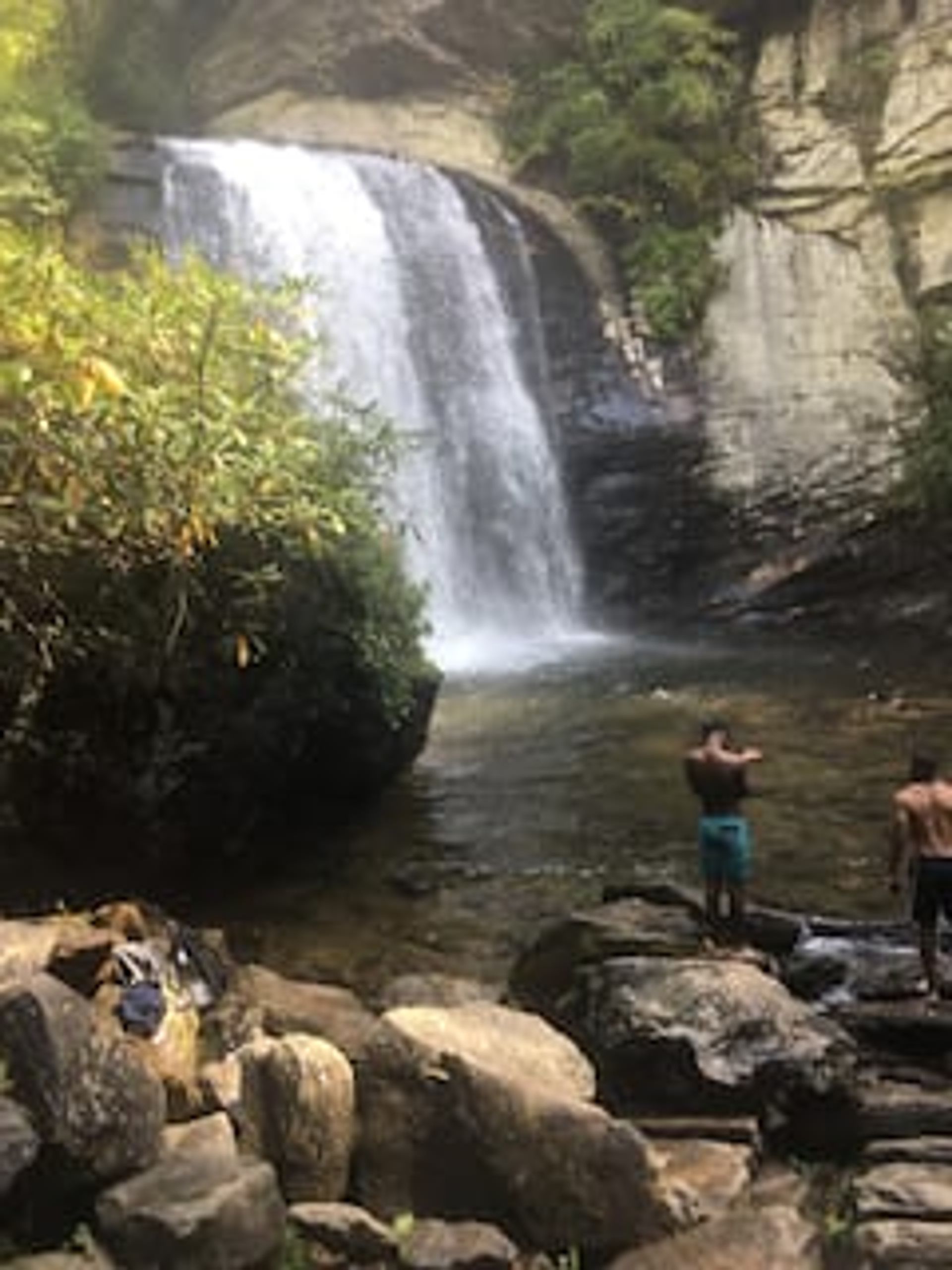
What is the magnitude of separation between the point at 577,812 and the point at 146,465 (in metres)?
6.55

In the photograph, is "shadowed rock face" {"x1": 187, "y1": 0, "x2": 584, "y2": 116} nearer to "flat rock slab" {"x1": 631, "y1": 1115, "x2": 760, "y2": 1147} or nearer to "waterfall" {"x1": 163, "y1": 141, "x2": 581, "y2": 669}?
"waterfall" {"x1": 163, "y1": 141, "x2": 581, "y2": 669}

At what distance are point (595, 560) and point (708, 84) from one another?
29.8 feet

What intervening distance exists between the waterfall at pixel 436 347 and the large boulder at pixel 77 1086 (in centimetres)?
1610

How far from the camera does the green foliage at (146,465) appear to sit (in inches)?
306

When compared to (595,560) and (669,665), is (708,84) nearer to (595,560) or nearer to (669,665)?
(595,560)

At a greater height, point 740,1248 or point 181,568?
point 181,568

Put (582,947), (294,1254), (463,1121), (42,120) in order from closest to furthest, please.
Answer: (294,1254) < (463,1121) < (582,947) < (42,120)

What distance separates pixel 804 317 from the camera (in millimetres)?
24781

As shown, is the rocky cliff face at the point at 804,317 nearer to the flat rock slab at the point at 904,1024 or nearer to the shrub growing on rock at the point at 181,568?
the shrub growing on rock at the point at 181,568

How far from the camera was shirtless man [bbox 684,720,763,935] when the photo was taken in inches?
367

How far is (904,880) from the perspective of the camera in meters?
8.79

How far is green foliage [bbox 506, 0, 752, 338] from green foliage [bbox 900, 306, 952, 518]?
164 inches

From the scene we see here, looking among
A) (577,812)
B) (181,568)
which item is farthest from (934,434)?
Result: (181,568)

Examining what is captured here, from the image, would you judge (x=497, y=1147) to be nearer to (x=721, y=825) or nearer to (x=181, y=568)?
(x=721, y=825)
